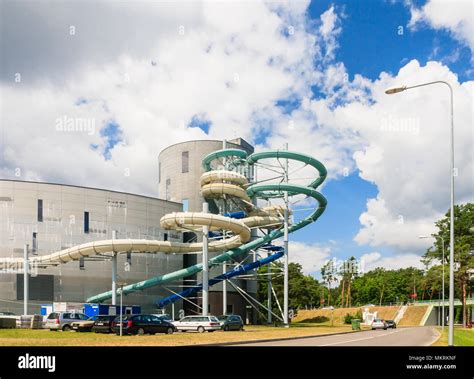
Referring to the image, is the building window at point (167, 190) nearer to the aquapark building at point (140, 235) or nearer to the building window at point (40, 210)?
the aquapark building at point (140, 235)

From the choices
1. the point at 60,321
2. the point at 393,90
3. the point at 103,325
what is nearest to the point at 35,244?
the point at 60,321

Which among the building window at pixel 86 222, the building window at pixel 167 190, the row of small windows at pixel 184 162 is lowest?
the building window at pixel 86 222

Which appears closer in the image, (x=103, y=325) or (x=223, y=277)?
(x=103, y=325)

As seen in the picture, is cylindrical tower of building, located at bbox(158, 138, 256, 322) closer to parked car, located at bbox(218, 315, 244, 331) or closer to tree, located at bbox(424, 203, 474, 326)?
parked car, located at bbox(218, 315, 244, 331)

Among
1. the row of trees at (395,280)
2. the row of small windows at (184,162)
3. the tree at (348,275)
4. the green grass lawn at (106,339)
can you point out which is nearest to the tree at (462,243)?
the row of trees at (395,280)

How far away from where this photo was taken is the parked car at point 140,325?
99.0 ft

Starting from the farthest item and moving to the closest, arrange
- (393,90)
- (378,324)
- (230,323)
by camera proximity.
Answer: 1. (378,324)
2. (230,323)
3. (393,90)

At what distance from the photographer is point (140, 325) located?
30.7 meters

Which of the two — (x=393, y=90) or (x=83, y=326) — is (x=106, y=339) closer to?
(x=83, y=326)

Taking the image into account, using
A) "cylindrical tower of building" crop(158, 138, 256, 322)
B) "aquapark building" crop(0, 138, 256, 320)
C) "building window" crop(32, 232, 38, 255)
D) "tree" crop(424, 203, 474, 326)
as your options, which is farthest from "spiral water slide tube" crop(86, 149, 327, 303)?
"tree" crop(424, 203, 474, 326)

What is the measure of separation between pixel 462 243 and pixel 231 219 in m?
40.6

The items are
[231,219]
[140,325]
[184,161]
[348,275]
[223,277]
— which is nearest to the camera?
[140,325]

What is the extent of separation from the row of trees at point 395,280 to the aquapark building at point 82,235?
1397cm

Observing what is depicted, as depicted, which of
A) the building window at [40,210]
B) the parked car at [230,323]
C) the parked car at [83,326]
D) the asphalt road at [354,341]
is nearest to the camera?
the asphalt road at [354,341]
